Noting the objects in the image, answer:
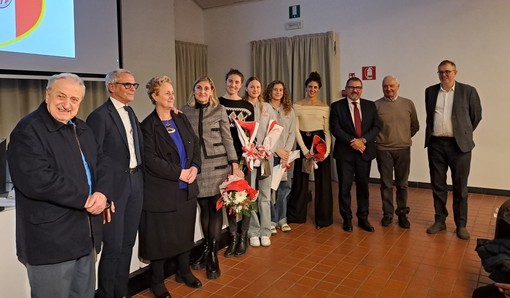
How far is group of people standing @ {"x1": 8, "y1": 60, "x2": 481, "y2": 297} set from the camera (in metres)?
1.86

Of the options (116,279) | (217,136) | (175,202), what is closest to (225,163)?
(217,136)

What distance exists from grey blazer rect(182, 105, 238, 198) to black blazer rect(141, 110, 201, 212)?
12.3 inches

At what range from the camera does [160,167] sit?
268 cm

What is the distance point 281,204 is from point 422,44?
3.59 m

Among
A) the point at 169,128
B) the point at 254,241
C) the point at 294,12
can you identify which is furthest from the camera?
the point at 294,12

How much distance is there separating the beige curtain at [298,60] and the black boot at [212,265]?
14.4 ft

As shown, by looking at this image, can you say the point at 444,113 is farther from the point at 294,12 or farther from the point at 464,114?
the point at 294,12

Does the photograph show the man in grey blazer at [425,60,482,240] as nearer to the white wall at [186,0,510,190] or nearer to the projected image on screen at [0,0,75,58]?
the white wall at [186,0,510,190]

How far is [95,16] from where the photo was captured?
4.99 meters

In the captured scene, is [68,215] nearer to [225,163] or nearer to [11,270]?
[11,270]

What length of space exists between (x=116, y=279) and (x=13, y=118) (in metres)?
3.24

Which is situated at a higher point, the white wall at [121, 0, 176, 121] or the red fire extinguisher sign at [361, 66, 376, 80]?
the white wall at [121, 0, 176, 121]

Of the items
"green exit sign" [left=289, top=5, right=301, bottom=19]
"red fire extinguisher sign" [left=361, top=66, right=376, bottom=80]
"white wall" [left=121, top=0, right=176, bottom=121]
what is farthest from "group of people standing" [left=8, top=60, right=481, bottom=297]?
"green exit sign" [left=289, top=5, right=301, bottom=19]

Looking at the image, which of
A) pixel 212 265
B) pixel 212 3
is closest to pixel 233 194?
pixel 212 265
